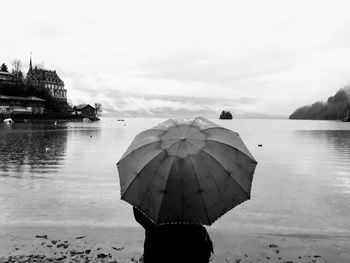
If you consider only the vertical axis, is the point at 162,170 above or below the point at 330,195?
above

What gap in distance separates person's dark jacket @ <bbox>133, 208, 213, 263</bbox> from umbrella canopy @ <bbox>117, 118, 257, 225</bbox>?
6.1 inches

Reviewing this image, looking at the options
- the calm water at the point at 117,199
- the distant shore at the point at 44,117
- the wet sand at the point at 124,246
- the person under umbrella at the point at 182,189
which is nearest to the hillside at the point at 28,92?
the distant shore at the point at 44,117

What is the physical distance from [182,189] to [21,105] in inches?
6375

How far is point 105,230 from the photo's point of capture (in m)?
11.3

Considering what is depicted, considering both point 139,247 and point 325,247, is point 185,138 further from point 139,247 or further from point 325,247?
point 325,247

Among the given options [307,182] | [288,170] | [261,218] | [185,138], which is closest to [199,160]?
[185,138]

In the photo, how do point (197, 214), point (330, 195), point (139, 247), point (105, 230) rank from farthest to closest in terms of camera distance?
1. point (330, 195)
2. point (105, 230)
3. point (139, 247)
4. point (197, 214)

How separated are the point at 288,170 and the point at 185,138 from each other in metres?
23.4

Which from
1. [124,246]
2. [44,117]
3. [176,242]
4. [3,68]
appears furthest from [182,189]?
[3,68]

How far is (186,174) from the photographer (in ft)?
14.7

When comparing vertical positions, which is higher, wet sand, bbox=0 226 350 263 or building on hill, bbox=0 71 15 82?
building on hill, bbox=0 71 15 82

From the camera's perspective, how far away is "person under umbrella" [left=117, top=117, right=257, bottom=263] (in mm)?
4480

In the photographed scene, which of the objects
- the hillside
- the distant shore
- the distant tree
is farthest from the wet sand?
the distant tree

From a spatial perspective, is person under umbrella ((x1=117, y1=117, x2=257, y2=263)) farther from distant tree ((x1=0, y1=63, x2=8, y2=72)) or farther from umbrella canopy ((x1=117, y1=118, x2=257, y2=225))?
distant tree ((x1=0, y1=63, x2=8, y2=72))
